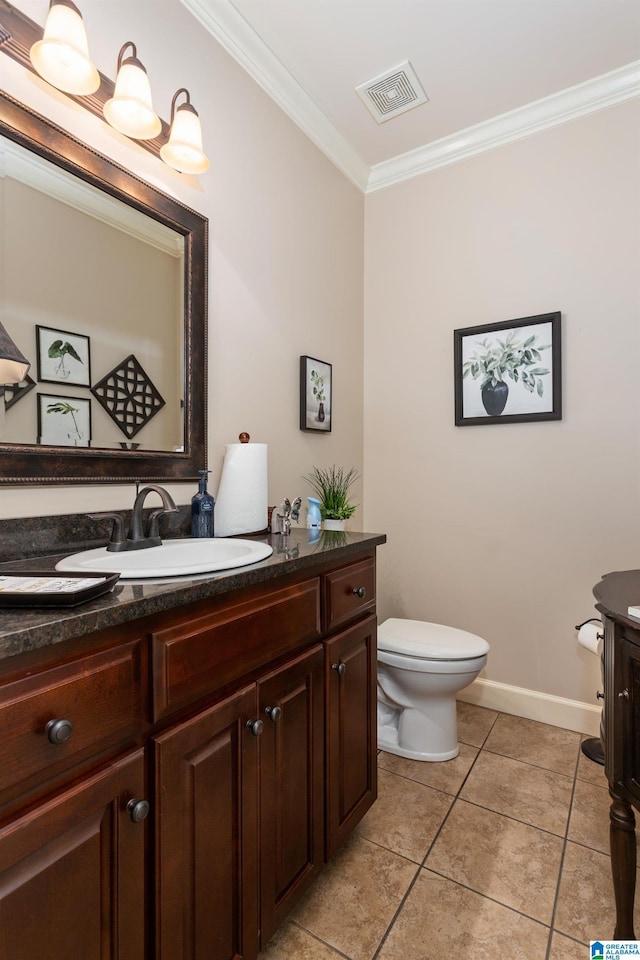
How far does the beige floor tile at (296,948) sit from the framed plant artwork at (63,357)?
1503mm

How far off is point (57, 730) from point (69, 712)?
1.4 inches

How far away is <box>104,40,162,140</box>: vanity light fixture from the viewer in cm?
124

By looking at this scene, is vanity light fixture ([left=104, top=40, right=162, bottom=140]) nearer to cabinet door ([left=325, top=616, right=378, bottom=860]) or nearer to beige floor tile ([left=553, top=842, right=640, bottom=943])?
cabinet door ([left=325, top=616, right=378, bottom=860])

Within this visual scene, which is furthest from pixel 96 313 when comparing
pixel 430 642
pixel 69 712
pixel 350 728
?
pixel 430 642

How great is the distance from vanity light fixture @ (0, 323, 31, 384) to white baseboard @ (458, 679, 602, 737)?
2346 mm

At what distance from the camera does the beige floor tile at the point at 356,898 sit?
1.20 meters

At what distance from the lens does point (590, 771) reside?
1.88 m

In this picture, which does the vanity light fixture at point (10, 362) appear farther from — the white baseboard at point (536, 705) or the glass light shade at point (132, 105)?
the white baseboard at point (536, 705)

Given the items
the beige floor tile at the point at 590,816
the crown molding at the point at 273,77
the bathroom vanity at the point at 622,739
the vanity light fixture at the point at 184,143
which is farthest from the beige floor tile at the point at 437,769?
the crown molding at the point at 273,77

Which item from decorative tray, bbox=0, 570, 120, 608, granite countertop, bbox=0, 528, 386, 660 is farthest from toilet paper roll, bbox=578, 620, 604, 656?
decorative tray, bbox=0, 570, 120, 608

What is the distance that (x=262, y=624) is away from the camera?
3.46 ft

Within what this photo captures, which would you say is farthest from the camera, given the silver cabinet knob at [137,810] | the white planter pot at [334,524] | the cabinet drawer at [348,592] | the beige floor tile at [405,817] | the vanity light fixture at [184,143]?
the white planter pot at [334,524]

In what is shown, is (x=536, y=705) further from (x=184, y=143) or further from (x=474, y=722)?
(x=184, y=143)

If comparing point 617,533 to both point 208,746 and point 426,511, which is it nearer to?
point 426,511
